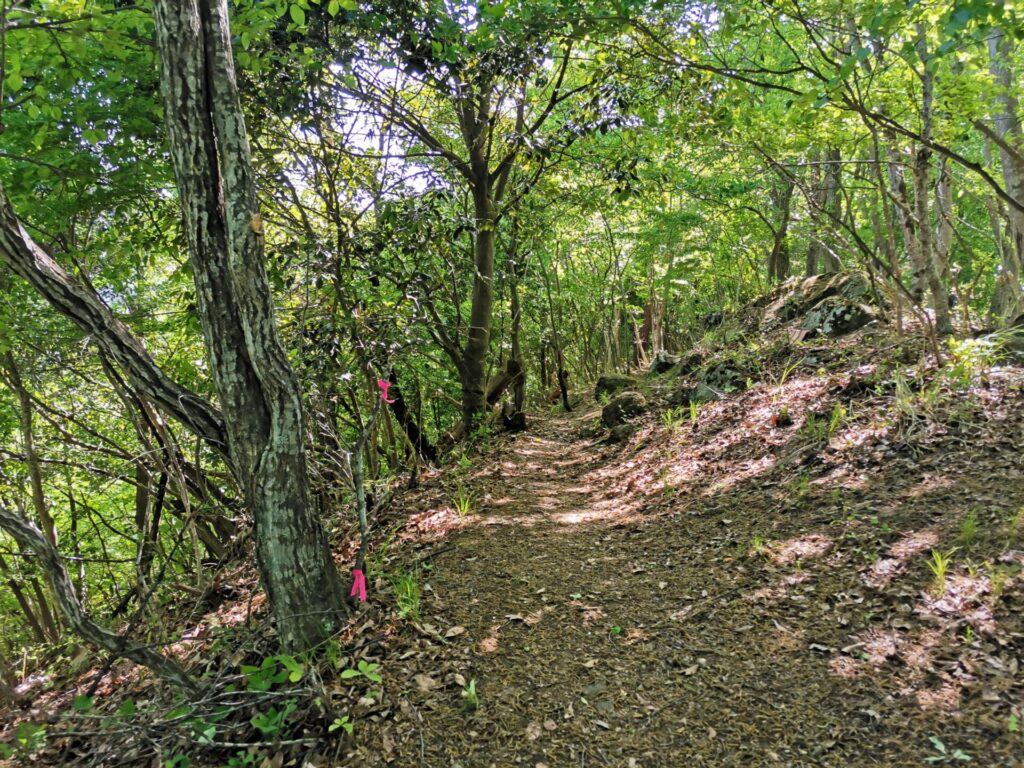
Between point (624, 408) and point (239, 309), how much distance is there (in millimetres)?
6627

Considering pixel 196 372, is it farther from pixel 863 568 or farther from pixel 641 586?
pixel 863 568

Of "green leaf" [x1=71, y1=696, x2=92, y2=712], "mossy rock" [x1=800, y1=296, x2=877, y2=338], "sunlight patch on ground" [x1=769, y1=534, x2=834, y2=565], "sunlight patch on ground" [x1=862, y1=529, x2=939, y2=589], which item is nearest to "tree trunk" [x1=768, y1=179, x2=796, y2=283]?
"mossy rock" [x1=800, y1=296, x2=877, y2=338]

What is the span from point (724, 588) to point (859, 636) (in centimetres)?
89

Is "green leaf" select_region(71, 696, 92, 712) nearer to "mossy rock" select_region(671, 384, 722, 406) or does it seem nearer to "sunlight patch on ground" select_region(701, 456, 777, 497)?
"sunlight patch on ground" select_region(701, 456, 777, 497)

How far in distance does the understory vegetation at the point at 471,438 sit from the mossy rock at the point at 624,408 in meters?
0.07

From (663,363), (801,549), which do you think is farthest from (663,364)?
(801,549)

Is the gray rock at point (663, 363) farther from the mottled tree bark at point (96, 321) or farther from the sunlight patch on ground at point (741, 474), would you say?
the mottled tree bark at point (96, 321)

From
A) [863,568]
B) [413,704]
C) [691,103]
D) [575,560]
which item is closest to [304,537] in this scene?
[413,704]

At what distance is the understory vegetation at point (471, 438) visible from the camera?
2.78 m

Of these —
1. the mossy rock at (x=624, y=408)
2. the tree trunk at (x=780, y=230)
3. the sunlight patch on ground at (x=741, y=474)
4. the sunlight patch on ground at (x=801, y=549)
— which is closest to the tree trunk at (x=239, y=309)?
the sunlight patch on ground at (x=801, y=549)

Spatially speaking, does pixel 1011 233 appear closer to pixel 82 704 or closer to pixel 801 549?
pixel 801 549

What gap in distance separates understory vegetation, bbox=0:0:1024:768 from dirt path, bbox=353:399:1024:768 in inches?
0.8

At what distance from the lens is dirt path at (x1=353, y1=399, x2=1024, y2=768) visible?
2629 mm

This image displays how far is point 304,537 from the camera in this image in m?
3.22
